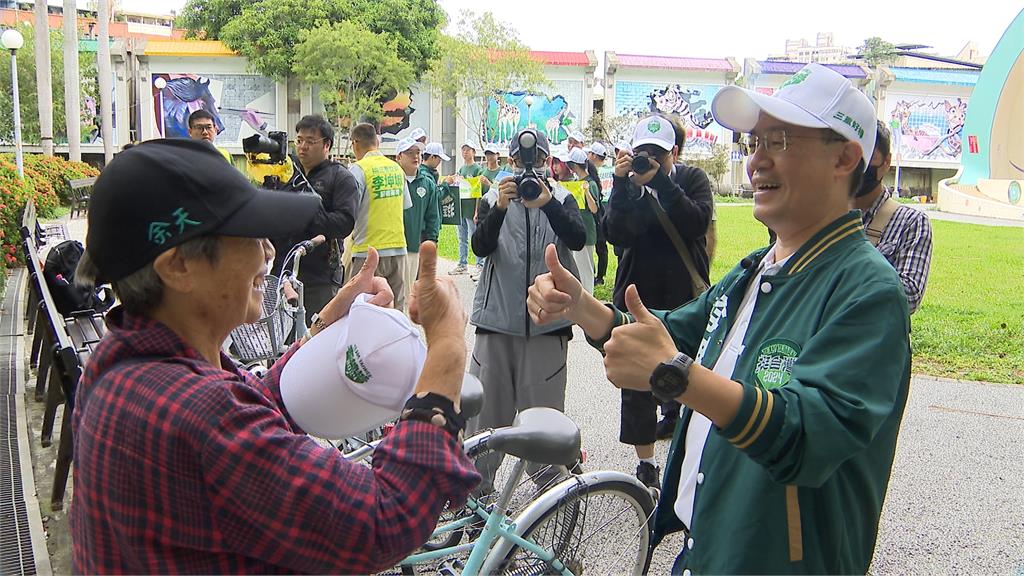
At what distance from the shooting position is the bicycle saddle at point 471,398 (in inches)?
82.0

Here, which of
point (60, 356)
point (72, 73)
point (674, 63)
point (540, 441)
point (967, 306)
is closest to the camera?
point (540, 441)

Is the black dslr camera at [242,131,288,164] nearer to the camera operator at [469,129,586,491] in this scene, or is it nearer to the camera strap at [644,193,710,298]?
the camera operator at [469,129,586,491]

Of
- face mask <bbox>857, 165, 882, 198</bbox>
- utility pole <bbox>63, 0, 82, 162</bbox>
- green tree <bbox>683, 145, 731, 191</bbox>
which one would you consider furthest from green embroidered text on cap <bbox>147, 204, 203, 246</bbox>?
green tree <bbox>683, 145, 731, 191</bbox>

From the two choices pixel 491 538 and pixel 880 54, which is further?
pixel 880 54

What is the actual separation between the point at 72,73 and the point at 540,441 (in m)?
26.9

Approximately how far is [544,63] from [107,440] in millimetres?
46061

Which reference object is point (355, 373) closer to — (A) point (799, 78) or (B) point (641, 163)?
(A) point (799, 78)

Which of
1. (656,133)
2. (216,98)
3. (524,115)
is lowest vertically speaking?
(656,133)

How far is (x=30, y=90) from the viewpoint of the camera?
4091 cm

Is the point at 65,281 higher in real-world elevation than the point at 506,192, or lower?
lower

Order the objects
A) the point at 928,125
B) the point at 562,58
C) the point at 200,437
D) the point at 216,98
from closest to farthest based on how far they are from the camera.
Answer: the point at 200,437 → the point at 216,98 → the point at 562,58 → the point at 928,125

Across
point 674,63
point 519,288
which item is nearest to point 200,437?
point 519,288

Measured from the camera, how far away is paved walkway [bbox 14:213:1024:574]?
3.78 meters

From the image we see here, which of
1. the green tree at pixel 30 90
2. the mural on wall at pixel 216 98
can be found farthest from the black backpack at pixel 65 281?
the green tree at pixel 30 90
